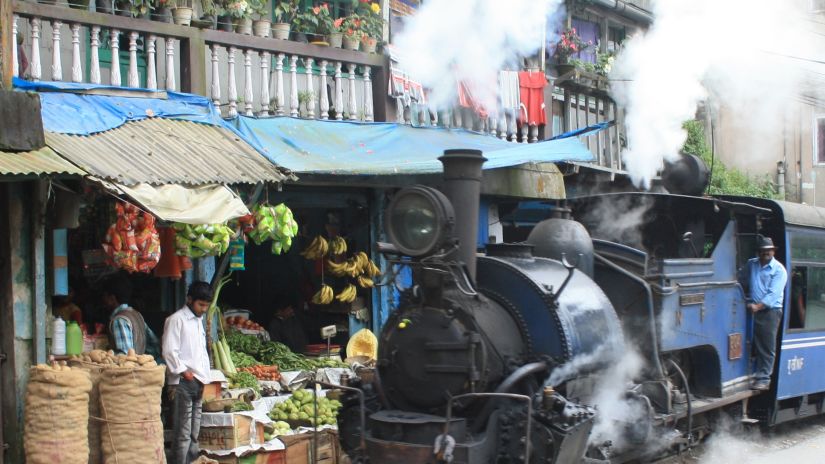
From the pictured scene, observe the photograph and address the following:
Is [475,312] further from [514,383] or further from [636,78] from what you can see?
[636,78]

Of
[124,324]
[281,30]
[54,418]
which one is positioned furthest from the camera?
[281,30]

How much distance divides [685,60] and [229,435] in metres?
6.73

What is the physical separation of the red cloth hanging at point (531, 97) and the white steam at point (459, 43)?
2.07 feet

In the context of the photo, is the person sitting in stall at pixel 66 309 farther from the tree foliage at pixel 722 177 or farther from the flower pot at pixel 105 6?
the tree foliage at pixel 722 177

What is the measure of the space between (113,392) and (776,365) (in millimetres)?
6591

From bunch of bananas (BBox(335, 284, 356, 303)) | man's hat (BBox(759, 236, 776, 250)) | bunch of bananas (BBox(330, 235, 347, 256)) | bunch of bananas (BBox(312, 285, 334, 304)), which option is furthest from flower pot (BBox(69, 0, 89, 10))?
man's hat (BBox(759, 236, 776, 250))

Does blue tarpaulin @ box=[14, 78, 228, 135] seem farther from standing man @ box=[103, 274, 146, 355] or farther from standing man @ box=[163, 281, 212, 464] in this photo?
standing man @ box=[163, 281, 212, 464]

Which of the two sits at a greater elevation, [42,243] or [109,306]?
[42,243]

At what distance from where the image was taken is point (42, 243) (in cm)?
732

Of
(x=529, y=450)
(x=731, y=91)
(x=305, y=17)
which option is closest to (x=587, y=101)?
(x=731, y=91)

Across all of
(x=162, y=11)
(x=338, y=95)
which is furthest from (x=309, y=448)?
(x=162, y=11)

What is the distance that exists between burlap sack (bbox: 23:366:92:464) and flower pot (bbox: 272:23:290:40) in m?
4.54

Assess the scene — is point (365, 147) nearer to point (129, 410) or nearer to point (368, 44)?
point (368, 44)

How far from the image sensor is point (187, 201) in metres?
7.18
